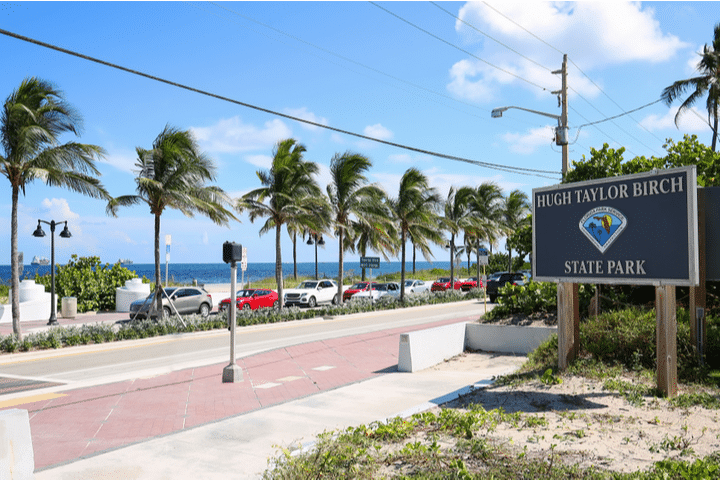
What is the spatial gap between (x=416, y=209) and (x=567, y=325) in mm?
21682

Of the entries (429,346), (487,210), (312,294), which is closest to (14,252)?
(429,346)

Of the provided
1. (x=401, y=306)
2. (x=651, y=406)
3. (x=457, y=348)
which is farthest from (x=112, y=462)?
(x=401, y=306)

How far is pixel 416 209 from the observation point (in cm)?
3070

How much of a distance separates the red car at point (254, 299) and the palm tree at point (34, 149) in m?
11.9

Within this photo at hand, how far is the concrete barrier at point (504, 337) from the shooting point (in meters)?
12.9

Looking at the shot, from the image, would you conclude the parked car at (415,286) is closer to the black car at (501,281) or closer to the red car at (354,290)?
the red car at (354,290)

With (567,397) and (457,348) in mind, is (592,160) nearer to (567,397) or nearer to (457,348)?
(457,348)

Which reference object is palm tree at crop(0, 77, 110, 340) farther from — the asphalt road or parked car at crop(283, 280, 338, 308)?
parked car at crop(283, 280, 338, 308)

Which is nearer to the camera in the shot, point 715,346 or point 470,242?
point 715,346

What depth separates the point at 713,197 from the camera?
27.6 ft

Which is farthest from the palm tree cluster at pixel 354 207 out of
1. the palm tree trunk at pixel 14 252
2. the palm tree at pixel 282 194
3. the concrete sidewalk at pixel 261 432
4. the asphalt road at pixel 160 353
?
the concrete sidewalk at pixel 261 432

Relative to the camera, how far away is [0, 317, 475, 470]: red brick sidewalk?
7.11 metres

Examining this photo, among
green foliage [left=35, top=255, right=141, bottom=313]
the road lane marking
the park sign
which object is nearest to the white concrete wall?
green foliage [left=35, top=255, right=141, bottom=313]

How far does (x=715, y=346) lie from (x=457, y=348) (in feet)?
17.9
